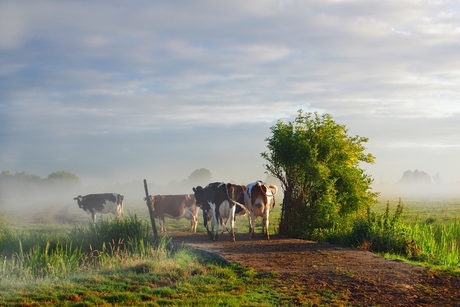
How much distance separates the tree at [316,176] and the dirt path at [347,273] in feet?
10.2

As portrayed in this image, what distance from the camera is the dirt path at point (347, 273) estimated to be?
33.7ft

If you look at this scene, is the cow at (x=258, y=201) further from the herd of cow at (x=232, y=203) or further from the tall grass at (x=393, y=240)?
the tall grass at (x=393, y=240)

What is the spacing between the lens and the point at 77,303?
31.2 ft

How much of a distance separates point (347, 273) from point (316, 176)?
764 cm

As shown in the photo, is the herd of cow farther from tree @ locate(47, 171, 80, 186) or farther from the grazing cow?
tree @ locate(47, 171, 80, 186)

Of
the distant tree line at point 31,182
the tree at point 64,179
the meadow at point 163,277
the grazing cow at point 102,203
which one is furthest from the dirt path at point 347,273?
the tree at point 64,179

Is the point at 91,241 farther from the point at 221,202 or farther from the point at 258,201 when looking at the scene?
the point at 258,201

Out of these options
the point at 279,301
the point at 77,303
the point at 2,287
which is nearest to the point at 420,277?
the point at 279,301

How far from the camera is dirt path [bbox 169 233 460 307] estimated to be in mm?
10258

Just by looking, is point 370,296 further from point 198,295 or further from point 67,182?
point 67,182

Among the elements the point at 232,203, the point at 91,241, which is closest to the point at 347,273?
the point at 232,203

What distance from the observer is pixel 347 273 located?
39.3 feet

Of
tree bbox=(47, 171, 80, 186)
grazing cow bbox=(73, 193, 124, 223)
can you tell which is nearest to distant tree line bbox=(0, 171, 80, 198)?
tree bbox=(47, 171, 80, 186)

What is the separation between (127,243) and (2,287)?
7.50 meters
